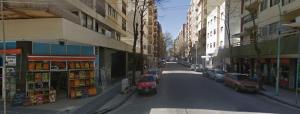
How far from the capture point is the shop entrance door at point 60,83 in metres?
23.0

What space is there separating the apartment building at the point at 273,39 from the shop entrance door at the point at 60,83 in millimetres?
15759

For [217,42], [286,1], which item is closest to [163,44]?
[217,42]

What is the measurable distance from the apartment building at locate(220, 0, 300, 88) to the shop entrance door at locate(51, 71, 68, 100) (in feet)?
51.7

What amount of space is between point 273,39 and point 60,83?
1980 cm

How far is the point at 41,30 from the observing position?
19.3 meters

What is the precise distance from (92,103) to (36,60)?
3946mm

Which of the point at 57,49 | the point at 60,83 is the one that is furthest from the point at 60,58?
the point at 60,83

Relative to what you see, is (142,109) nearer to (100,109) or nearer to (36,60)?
(100,109)

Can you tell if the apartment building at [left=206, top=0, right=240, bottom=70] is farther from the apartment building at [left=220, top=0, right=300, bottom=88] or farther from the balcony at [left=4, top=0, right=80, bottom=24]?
the balcony at [left=4, top=0, right=80, bottom=24]

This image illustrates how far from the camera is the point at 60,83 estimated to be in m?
23.6

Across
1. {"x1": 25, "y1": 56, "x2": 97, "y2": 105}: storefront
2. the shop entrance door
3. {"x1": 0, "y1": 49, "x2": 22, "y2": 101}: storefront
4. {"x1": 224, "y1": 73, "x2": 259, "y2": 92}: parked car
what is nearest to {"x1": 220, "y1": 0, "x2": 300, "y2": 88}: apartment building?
{"x1": 224, "y1": 73, "x2": 259, "y2": 92}: parked car

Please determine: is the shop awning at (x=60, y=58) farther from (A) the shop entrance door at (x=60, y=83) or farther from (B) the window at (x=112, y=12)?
(B) the window at (x=112, y=12)

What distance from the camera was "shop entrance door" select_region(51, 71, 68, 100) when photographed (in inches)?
907

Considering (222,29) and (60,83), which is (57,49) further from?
(222,29)
